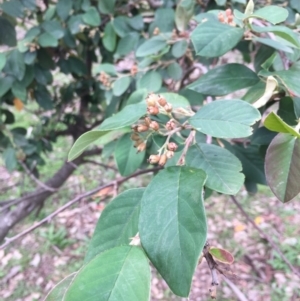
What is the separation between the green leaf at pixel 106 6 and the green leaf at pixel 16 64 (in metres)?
0.26

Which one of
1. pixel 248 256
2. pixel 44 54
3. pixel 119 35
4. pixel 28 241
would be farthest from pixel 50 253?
pixel 119 35

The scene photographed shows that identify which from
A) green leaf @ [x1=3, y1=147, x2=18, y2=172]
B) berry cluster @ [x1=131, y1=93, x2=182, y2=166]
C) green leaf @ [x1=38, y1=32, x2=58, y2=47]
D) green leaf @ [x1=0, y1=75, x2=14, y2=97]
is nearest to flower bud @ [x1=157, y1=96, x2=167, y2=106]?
berry cluster @ [x1=131, y1=93, x2=182, y2=166]

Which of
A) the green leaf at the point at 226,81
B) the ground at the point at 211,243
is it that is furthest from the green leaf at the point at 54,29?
the ground at the point at 211,243

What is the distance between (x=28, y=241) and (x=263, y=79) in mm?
1826

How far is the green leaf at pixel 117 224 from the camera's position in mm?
395

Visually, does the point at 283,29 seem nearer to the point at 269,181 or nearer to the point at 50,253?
the point at 269,181

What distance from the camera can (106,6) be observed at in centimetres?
96

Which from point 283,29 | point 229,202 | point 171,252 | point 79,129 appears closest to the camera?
point 171,252

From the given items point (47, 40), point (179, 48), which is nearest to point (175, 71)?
point (179, 48)

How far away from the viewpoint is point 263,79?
0.56 metres

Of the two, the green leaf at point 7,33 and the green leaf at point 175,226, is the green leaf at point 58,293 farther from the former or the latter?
the green leaf at point 7,33

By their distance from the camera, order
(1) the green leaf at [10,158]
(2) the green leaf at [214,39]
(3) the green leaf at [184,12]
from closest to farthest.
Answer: (2) the green leaf at [214,39] → (3) the green leaf at [184,12] → (1) the green leaf at [10,158]

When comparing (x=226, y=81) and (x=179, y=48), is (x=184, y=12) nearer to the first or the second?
(x=179, y=48)

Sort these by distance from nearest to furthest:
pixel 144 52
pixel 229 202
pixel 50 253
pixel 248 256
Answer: pixel 144 52
pixel 248 256
pixel 50 253
pixel 229 202
